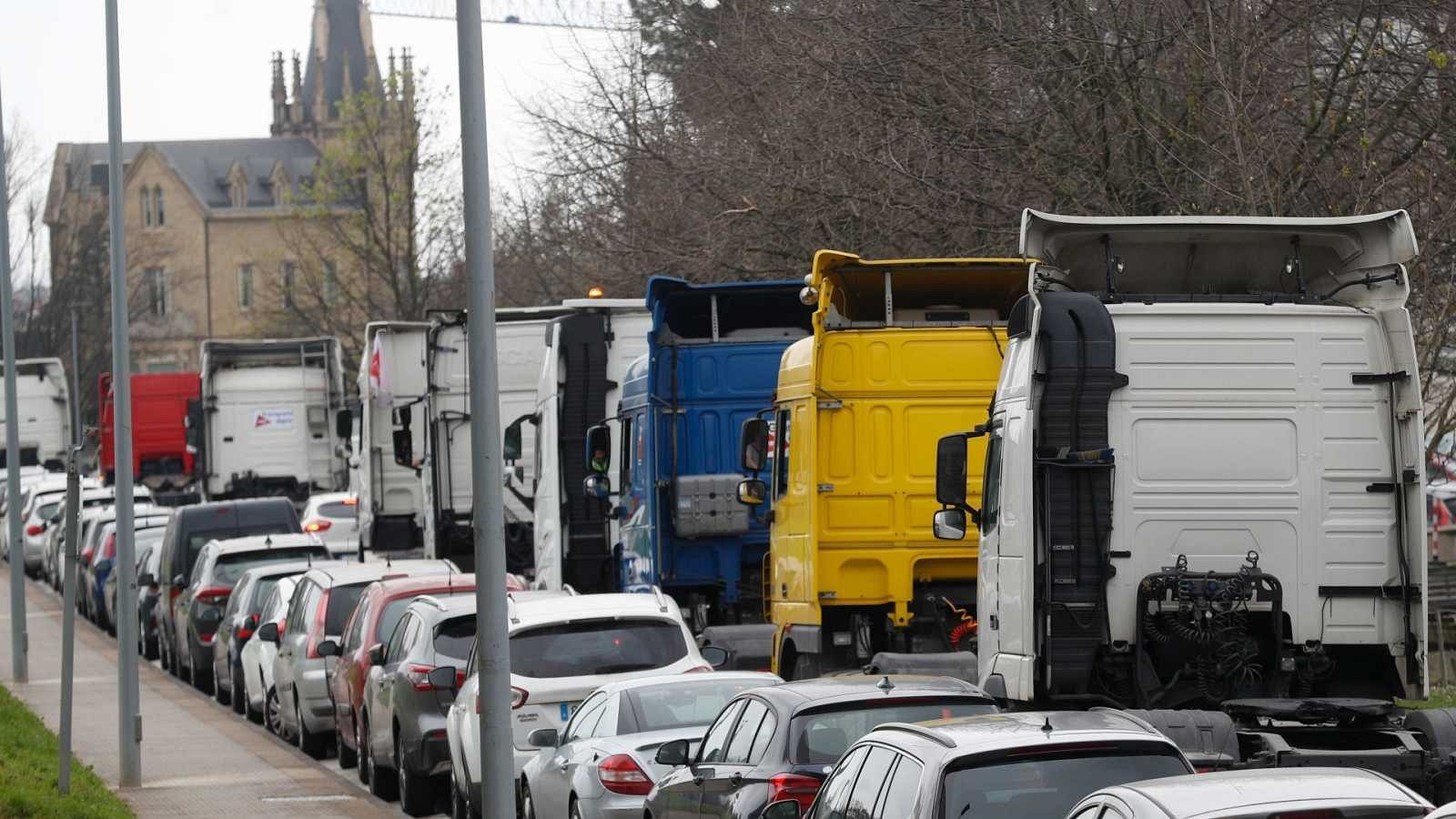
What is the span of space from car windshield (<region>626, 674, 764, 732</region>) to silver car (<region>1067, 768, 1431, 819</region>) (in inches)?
230

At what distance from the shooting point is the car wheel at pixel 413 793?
49.6 ft

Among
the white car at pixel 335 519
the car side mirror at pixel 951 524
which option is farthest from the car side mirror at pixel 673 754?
the white car at pixel 335 519

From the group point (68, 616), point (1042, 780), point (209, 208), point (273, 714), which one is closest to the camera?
point (1042, 780)

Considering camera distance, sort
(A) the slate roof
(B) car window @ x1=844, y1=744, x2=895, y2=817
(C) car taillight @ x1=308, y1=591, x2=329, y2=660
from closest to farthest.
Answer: (B) car window @ x1=844, y1=744, x2=895, y2=817 → (C) car taillight @ x1=308, y1=591, x2=329, y2=660 → (A) the slate roof

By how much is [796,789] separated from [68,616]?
7.72m

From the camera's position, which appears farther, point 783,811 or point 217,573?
point 217,573

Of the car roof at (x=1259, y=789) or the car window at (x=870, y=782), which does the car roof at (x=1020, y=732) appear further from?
the car roof at (x=1259, y=789)

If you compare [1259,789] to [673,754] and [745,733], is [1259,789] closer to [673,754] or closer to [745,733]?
[745,733]

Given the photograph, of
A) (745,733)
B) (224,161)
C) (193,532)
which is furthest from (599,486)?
(224,161)

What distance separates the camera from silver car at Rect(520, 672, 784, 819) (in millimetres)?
11383

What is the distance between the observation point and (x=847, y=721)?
9648 millimetres

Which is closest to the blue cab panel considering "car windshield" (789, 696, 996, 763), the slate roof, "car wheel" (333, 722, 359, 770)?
"car wheel" (333, 722, 359, 770)

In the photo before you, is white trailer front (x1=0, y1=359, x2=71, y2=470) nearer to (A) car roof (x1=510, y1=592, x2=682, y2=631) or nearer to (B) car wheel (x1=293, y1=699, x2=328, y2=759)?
(B) car wheel (x1=293, y1=699, x2=328, y2=759)

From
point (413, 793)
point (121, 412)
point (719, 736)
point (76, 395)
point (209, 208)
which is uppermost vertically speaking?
point (209, 208)
